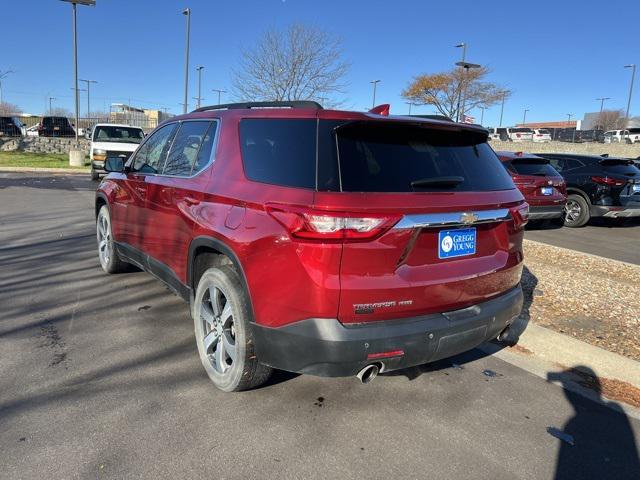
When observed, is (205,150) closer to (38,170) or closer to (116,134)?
(116,134)

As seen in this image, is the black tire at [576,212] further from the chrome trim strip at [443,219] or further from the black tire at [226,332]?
the black tire at [226,332]

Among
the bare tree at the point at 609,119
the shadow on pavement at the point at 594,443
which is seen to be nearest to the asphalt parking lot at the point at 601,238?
the shadow on pavement at the point at 594,443

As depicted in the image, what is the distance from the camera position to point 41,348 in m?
3.79

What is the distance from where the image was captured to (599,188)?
36.5 ft

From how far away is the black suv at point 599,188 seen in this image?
11.0 meters

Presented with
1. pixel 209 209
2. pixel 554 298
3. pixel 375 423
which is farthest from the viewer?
pixel 554 298

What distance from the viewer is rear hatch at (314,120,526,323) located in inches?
99.6

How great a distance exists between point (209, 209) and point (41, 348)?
70.4 inches

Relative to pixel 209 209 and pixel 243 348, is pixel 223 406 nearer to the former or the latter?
pixel 243 348

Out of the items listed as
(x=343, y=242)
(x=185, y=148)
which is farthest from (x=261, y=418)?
(x=185, y=148)

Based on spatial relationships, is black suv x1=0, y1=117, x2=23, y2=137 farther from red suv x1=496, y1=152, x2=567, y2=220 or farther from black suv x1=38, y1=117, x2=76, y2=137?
red suv x1=496, y1=152, x2=567, y2=220

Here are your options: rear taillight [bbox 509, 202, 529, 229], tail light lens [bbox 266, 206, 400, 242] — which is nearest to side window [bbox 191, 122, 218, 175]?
tail light lens [bbox 266, 206, 400, 242]

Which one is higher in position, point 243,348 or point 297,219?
point 297,219

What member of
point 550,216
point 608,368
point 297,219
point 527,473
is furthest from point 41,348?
point 550,216
